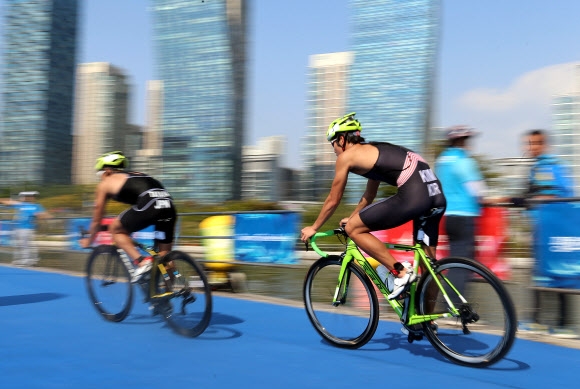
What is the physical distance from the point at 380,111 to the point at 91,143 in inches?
2595

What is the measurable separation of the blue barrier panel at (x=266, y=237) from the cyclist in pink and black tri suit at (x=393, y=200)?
4.63m

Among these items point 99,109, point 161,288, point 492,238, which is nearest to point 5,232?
point 161,288

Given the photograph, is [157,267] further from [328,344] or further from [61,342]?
[328,344]

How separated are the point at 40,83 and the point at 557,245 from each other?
13500 cm

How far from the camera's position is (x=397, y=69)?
5162 inches

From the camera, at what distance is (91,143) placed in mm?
148500

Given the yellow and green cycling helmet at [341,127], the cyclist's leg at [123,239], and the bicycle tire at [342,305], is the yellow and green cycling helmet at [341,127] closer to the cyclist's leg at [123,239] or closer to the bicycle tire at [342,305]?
the bicycle tire at [342,305]

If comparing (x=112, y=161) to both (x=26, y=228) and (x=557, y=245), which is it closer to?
(x=557, y=245)

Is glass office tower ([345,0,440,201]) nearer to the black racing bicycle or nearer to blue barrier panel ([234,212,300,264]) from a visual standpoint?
blue barrier panel ([234,212,300,264])

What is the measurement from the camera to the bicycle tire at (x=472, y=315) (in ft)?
14.5

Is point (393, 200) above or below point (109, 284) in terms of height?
above

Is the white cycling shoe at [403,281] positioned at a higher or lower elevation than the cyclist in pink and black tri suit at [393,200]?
lower

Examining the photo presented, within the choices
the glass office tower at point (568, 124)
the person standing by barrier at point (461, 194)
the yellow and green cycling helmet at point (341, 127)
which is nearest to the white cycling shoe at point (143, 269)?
the yellow and green cycling helmet at point (341, 127)

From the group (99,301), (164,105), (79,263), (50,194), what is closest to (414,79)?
(164,105)
